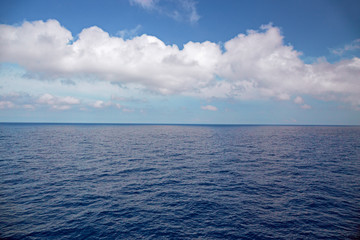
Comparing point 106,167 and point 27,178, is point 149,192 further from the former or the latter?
point 27,178

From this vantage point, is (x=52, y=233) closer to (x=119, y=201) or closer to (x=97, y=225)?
(x=97, y=225)

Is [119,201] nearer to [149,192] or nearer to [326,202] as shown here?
[149,192]

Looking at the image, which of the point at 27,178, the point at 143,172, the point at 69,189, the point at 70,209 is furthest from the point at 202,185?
the point at 27,178

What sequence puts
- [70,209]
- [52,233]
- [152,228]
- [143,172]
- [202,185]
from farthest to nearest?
[143,172] → [202,185] → [70,209] → [152,228] → [52,233]

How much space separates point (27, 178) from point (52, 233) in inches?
810

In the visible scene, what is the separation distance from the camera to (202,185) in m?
29.5

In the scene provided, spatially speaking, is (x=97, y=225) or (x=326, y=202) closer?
(x=97, y=225)

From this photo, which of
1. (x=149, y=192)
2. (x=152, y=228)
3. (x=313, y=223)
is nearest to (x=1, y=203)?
(x=149, y=192)

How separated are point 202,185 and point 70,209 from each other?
1893cm

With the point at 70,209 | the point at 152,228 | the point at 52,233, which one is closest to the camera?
the point at 52,233

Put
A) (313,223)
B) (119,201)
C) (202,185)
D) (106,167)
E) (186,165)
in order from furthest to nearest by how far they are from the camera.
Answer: (186,165)
(106,167)
(202,185)
(119,201)
(313,223)

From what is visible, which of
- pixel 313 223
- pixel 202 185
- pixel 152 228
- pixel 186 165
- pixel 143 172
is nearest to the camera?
pixel 152 228

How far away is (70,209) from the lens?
2095cm

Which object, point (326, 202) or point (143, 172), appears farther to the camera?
point (143, 172)
